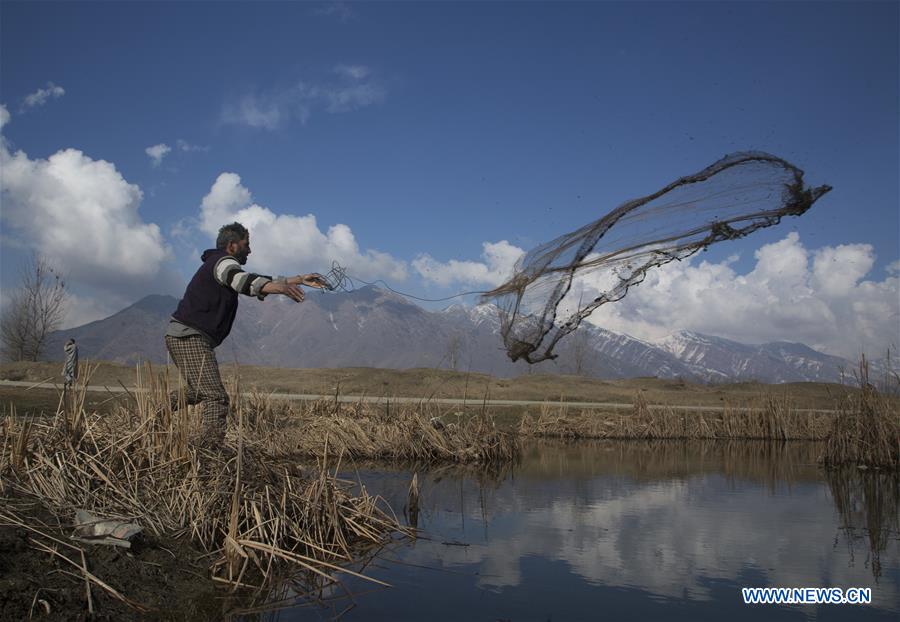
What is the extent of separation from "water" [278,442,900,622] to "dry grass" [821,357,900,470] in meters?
1.60

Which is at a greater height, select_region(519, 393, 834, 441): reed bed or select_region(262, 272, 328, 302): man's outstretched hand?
select_region(262, 272, 328, 302): man's outstretched hand

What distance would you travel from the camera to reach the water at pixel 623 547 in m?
4.33

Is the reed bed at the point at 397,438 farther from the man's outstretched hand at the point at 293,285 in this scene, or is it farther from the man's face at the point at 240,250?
the man's outstretched hand at the point at 293,285

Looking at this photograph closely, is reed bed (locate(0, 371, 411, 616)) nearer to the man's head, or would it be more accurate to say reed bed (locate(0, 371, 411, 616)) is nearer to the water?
the water

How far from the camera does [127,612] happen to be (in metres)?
3.64

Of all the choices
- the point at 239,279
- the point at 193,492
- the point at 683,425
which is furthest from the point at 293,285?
the point at 683,425

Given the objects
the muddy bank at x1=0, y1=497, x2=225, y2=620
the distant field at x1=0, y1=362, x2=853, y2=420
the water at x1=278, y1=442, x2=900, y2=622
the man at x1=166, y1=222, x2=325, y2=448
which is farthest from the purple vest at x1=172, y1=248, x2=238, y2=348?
the distant field at x1=0, y1=362, x2=853, y2=420

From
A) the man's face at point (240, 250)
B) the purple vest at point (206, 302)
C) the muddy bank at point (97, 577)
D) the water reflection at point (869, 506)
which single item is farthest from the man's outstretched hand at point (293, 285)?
the water reflection at point (869, 506)

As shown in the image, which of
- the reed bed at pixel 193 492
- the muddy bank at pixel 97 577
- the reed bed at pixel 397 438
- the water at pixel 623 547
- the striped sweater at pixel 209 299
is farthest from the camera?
the reed bed at pixel 397 438

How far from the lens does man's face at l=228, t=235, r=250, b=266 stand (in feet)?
21.5

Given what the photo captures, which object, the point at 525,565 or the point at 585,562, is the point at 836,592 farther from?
the point at 525,565

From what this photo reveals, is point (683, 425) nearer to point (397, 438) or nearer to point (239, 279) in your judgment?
point (397, 438)

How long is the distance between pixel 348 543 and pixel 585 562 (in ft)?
6.57

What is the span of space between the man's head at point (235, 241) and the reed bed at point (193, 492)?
151 cm
